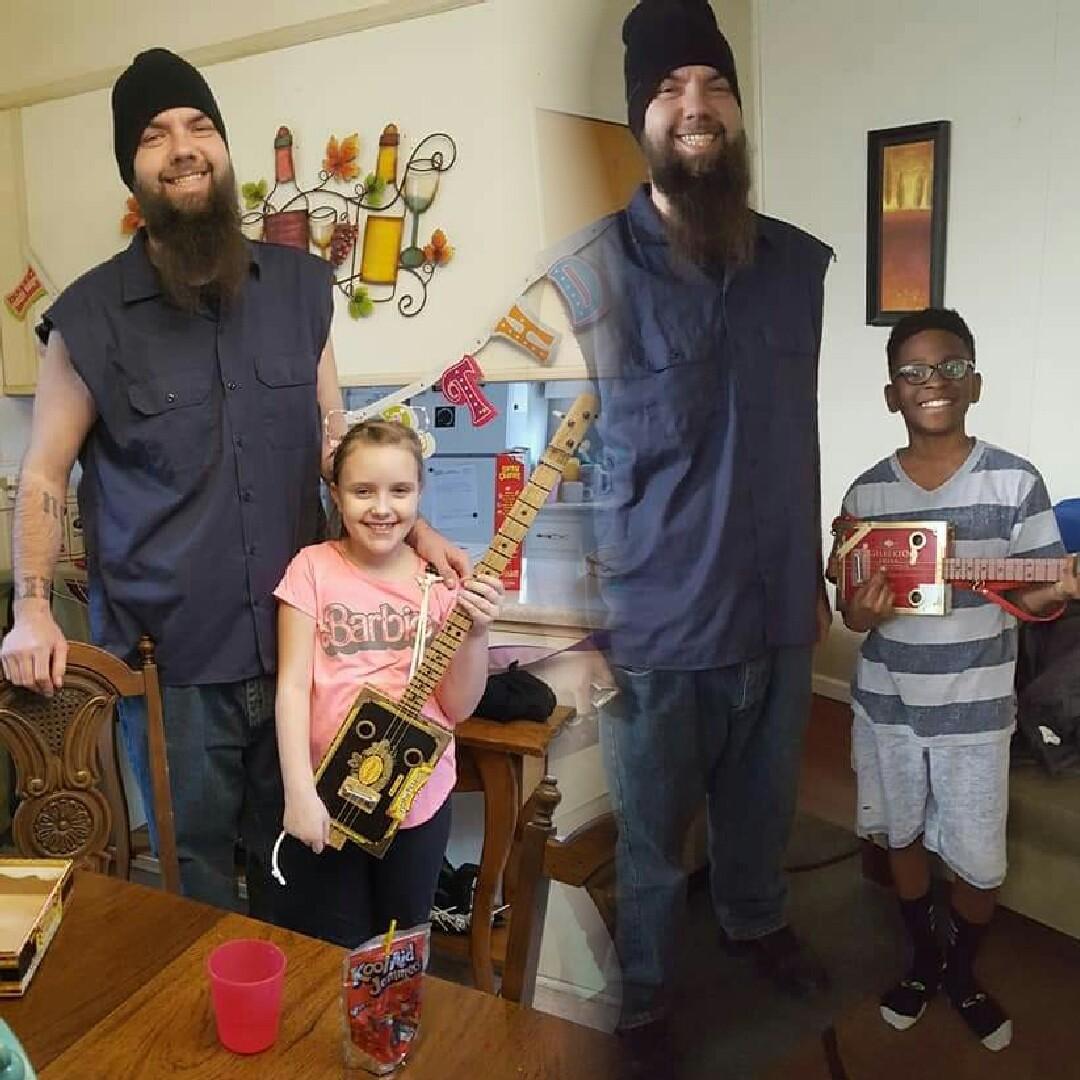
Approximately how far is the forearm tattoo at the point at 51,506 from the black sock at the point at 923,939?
2.92 feet

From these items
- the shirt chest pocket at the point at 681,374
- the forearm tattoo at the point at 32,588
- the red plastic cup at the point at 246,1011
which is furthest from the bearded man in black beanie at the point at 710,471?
the forearm tattoo at the point at 32,588

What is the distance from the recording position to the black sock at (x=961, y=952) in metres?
0.38

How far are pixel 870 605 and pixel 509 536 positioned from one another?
39cm

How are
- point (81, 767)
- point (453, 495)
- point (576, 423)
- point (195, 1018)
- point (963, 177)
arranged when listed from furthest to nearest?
point (81, 767) < point (453, 495) < point (195, 1018) < point (576, 423) < point (963, 177)

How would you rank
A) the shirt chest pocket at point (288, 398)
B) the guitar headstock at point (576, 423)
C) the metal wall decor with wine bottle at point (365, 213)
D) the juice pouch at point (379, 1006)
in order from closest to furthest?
the guitar headstock at point (576, 423)
the juice pouch at point (379, 1006)
the metal wall decor with wine bottle at point (365, 213)
the shirt chest pocket at point (288, 398)

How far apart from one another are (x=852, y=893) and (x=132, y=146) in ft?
2.92

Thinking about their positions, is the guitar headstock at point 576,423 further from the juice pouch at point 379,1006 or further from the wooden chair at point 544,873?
the juice pouch at point 379,1006

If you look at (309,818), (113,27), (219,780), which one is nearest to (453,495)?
(309,818)

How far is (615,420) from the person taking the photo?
404mm

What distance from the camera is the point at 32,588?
104 centimetres

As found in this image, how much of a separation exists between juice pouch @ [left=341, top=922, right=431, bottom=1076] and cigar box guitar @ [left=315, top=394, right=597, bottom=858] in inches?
7.8

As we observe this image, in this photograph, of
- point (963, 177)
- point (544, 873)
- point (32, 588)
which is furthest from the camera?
point (32, 588)

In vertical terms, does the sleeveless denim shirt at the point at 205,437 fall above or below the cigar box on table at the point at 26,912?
above

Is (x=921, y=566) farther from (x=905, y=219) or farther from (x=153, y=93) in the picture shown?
(x=153, y=93)
